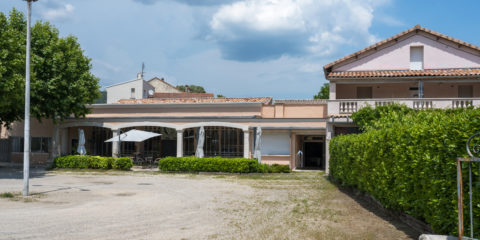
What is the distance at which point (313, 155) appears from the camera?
26766 millimetres

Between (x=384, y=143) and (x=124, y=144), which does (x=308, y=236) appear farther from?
(x=124, y=144)

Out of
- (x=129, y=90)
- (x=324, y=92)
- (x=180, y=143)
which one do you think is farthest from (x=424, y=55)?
(x=324, y=92)

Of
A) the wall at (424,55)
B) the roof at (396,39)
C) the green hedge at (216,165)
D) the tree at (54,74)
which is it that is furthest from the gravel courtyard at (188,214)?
the wall at (424,55)

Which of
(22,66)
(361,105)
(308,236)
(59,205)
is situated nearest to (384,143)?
(308,236)

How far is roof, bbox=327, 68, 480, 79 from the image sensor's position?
20839mm

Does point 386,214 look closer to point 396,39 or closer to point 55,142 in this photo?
point 396,39

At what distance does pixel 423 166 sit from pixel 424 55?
18251mm

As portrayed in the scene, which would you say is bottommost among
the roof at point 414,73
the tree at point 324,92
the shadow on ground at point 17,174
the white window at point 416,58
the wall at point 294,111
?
the shadow on ground at point 17,174

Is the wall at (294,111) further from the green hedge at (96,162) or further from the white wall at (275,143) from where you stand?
the green hedge at (96,162)

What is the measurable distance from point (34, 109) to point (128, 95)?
2322 cm

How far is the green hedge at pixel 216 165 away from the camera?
2084 centimetres

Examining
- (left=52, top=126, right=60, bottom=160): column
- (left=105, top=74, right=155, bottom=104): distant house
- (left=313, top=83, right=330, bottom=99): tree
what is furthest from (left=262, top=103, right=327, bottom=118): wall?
(left=313, top=83, right=330, bottom=99): tree

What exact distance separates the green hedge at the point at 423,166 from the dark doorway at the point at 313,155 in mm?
15585

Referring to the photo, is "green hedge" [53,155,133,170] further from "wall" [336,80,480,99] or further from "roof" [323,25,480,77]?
"wall" [336,80,480,99]
